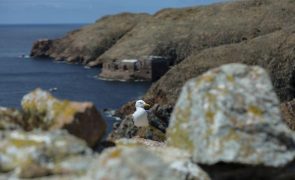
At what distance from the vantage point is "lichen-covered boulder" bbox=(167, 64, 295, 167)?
10039mm

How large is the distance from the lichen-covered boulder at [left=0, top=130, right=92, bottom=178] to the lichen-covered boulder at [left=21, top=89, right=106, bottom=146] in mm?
1280

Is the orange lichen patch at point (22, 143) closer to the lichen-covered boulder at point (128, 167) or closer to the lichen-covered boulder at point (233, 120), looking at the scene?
the lichen-covered boulder at point (128, 167)

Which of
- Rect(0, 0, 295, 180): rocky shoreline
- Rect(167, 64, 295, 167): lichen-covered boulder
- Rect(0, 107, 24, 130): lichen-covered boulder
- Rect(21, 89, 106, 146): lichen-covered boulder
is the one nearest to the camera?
Rect(0, 0, 295, 180): rocky shoreline

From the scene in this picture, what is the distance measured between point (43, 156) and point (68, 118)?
1.72m

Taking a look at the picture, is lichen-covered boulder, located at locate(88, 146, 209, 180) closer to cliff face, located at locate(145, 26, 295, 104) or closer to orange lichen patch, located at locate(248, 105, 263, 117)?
orange lichen patch, located at locate(248, 105, 263, 117)

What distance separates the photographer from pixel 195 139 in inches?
415

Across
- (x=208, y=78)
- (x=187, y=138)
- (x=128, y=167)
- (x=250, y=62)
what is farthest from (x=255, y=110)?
(x=250, y=62)

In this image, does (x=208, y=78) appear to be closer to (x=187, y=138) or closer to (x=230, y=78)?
(x=230, y=78)

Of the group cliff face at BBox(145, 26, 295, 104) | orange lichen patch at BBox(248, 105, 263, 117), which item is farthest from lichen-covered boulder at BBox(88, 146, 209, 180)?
cliff face at BBox(145, 26, 295, 104)

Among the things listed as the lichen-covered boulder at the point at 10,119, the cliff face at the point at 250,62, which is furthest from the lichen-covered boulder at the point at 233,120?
the cliff face at the point at 250,62

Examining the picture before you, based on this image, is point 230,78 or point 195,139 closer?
point 195,139

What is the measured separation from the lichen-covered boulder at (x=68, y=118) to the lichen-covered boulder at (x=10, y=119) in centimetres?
14

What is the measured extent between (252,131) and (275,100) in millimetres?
698

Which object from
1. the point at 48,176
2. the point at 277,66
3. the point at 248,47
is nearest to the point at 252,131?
the point at 48,176
